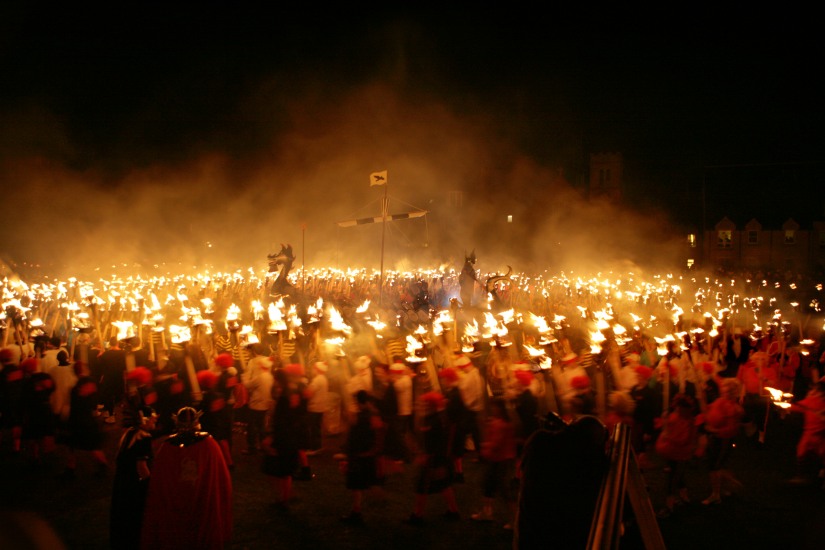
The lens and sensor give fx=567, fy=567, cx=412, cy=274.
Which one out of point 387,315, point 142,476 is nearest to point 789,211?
point 387,315

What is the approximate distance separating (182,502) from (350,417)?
233 cm

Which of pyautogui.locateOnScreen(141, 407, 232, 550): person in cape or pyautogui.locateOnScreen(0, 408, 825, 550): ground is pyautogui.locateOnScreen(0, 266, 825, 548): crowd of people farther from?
pyautogui.locateOnScreen(0, 408, 825, 550): ground

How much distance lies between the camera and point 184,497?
4465 millimetres

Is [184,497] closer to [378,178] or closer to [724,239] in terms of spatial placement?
Answer: [378,178]

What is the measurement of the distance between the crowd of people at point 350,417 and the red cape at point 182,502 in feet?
0.03

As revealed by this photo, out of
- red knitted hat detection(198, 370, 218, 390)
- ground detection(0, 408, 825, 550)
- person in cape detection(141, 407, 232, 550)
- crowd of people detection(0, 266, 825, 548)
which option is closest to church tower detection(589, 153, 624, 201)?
crowd of people detection(0, 266, 825, 548)

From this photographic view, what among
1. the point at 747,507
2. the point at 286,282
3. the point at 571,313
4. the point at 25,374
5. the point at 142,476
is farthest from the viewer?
the point at 286,282

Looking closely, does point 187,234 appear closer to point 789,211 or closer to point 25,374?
point 25,374

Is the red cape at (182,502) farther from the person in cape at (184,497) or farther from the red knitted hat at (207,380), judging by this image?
the red knitted hat at (207,380)

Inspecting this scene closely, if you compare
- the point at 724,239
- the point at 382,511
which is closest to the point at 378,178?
the point at 382,511

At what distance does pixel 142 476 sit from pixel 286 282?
15.6m

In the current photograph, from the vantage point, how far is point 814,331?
1678cm

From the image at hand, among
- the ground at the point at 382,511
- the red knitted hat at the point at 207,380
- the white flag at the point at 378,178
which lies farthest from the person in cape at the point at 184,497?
the white flag at the point at 378,178

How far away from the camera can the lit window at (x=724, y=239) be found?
5059cm
